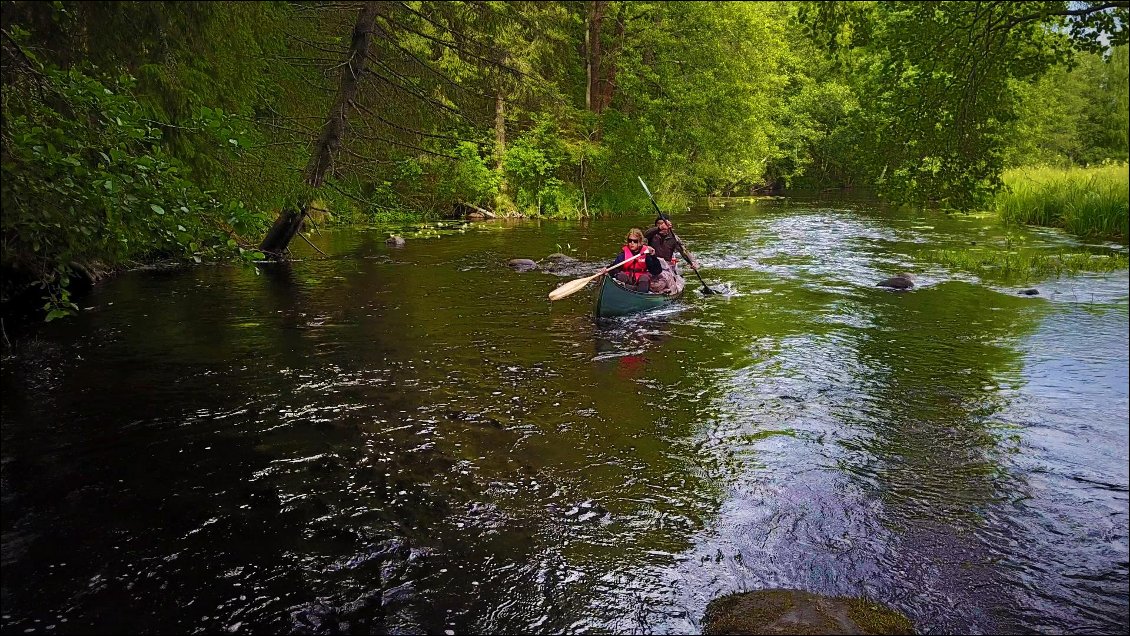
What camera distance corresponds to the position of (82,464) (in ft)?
20.8

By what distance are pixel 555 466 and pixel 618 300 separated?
6.43 metres

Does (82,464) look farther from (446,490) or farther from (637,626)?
(637,626)

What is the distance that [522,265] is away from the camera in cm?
1747

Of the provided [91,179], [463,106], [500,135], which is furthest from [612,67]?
[91,179]

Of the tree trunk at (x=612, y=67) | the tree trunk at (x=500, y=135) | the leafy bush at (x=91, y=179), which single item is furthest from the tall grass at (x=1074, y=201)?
the tree trunk at (x=500, y=135)

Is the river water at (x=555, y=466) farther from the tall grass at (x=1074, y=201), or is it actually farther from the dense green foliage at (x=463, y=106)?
the tall grass at (x=1074, y=201)

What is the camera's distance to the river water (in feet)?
15.1

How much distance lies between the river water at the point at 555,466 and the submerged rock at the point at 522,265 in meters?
4.21

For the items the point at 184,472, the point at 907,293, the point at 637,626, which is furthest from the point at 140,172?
the point at 907,293

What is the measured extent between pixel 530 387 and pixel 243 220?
13.3 feet

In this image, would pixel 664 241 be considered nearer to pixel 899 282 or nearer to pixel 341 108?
pixel 899 282

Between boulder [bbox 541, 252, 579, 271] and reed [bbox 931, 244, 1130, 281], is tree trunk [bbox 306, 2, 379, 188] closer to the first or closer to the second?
boulder [bbox 541, 252, 579, 271]

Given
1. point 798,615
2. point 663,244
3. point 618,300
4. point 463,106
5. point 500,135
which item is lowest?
point 798,615

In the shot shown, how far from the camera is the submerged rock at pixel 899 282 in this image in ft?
48.3
